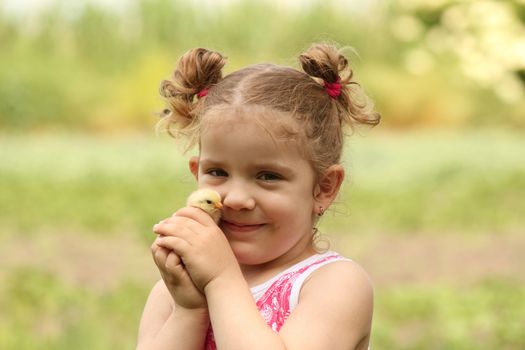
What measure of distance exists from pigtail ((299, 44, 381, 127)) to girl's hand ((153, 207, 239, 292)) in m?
0.43

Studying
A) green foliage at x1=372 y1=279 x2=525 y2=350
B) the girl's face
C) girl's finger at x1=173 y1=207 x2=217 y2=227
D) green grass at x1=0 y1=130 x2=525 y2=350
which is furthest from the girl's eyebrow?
green foliage at x1=372 y1=279 x2=525 y2=350

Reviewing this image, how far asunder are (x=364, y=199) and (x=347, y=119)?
19.1ft

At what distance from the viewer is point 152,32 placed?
11.4 meters

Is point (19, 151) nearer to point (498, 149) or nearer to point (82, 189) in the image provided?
point (82, 189)

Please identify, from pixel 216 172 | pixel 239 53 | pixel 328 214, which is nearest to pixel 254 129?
pixel 216 172

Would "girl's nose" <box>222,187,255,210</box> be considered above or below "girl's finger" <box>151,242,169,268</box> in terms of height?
above

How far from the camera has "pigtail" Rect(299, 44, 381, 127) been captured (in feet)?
7.30

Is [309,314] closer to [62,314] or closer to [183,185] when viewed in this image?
[62,314]

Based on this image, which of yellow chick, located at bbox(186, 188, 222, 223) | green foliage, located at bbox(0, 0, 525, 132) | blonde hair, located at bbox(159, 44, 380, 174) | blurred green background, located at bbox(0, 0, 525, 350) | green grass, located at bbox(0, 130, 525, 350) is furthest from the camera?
green foliage, located at bbox(0, 0, 525, 132)

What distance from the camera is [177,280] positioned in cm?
198

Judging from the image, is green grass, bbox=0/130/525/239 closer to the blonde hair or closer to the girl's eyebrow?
the blonde hair

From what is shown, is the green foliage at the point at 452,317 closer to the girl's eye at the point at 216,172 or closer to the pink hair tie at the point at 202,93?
the pink hair tie at the point at 202,93

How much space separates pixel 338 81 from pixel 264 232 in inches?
15.4

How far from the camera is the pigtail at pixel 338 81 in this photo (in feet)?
7.30
